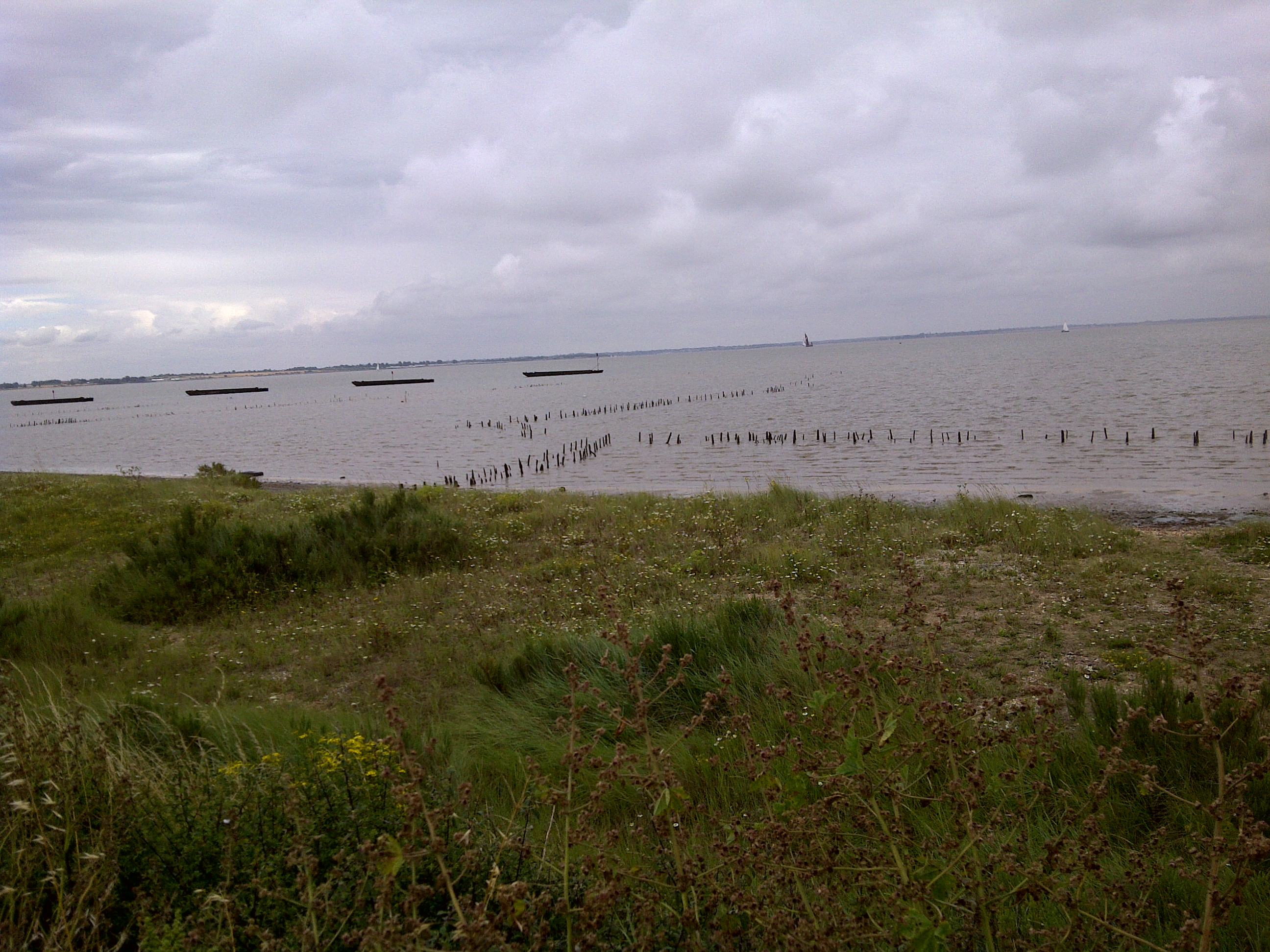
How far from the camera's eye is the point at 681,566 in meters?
11.3

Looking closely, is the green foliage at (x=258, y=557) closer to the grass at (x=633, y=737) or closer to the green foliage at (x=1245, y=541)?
the grass at (x=633, y=737)

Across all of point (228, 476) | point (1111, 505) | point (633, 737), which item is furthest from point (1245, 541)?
point (228, 476)

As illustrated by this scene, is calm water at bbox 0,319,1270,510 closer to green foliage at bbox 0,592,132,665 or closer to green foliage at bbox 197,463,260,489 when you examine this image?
green foliage at bbox 197,463,260,489

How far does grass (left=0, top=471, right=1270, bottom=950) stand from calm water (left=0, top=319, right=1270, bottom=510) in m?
12.0

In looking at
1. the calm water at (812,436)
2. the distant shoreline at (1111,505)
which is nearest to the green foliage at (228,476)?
the distant shoreline at (1111,505)

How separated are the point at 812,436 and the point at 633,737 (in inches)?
1377

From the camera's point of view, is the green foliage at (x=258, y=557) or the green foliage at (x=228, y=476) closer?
the green foliage at (x=258, y=557)

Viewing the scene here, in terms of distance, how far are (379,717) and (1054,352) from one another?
143 metres

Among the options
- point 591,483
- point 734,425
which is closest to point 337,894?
point 591,483

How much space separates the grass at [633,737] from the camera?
8.38ft

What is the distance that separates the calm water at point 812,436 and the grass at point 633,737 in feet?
39.4

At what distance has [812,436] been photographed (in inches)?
1559

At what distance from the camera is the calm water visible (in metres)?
24.8

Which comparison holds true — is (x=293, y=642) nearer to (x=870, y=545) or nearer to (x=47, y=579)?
(x=47, y=579)
